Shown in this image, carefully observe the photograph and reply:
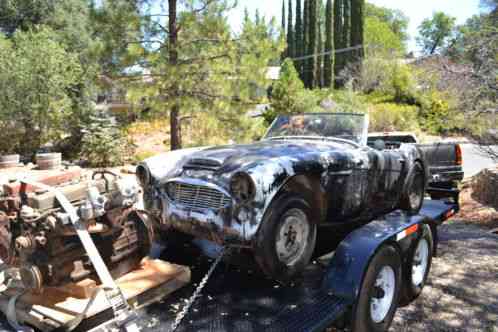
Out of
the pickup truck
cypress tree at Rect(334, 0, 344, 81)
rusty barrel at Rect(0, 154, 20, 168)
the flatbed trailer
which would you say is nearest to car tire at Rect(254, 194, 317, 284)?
the flatbed trailer

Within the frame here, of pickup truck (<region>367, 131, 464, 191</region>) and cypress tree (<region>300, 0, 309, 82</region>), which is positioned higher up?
cypress tree (<region>300, 0, 309, 82</region>)

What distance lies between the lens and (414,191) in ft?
17.0

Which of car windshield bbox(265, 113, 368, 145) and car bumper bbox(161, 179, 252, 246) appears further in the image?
car windshield bbox(265, 113, 368, 145)

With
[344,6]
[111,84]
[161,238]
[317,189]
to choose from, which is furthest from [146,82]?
[344,6]

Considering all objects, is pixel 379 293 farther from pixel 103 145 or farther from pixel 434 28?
pixel 434 28

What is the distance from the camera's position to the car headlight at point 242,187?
9.53 feet

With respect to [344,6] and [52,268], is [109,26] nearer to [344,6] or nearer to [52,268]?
[52,268]

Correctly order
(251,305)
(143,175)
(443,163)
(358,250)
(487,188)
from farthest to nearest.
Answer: (487,188) → (443,163) → (143,175) → (358,250) → (251,305)

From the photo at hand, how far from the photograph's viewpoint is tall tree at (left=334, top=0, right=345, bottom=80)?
37.8 meters

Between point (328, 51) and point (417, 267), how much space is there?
120 feet

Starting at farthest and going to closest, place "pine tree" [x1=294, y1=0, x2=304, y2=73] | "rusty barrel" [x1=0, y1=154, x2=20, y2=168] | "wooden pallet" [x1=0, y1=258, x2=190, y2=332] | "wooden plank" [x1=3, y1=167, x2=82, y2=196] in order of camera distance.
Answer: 1. "pine tree" [x1=294, y1=0, x2=304, y2=73]
2. "rusty barrel" [x1=0, y1=154, x2=20, y2=168]
3. "wooden plank" [x1=3, y1=167, x2=82, y2=196]
4. "wooden pallet" [x1=0, y1=258, x2=190, y2=332]

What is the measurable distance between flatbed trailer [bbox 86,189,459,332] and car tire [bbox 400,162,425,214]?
1319 mm

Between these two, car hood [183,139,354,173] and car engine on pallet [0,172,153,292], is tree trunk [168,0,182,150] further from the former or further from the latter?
car engine on pallet [0,172,153,292]

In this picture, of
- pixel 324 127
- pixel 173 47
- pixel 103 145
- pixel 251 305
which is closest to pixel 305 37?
pixel 103 145
